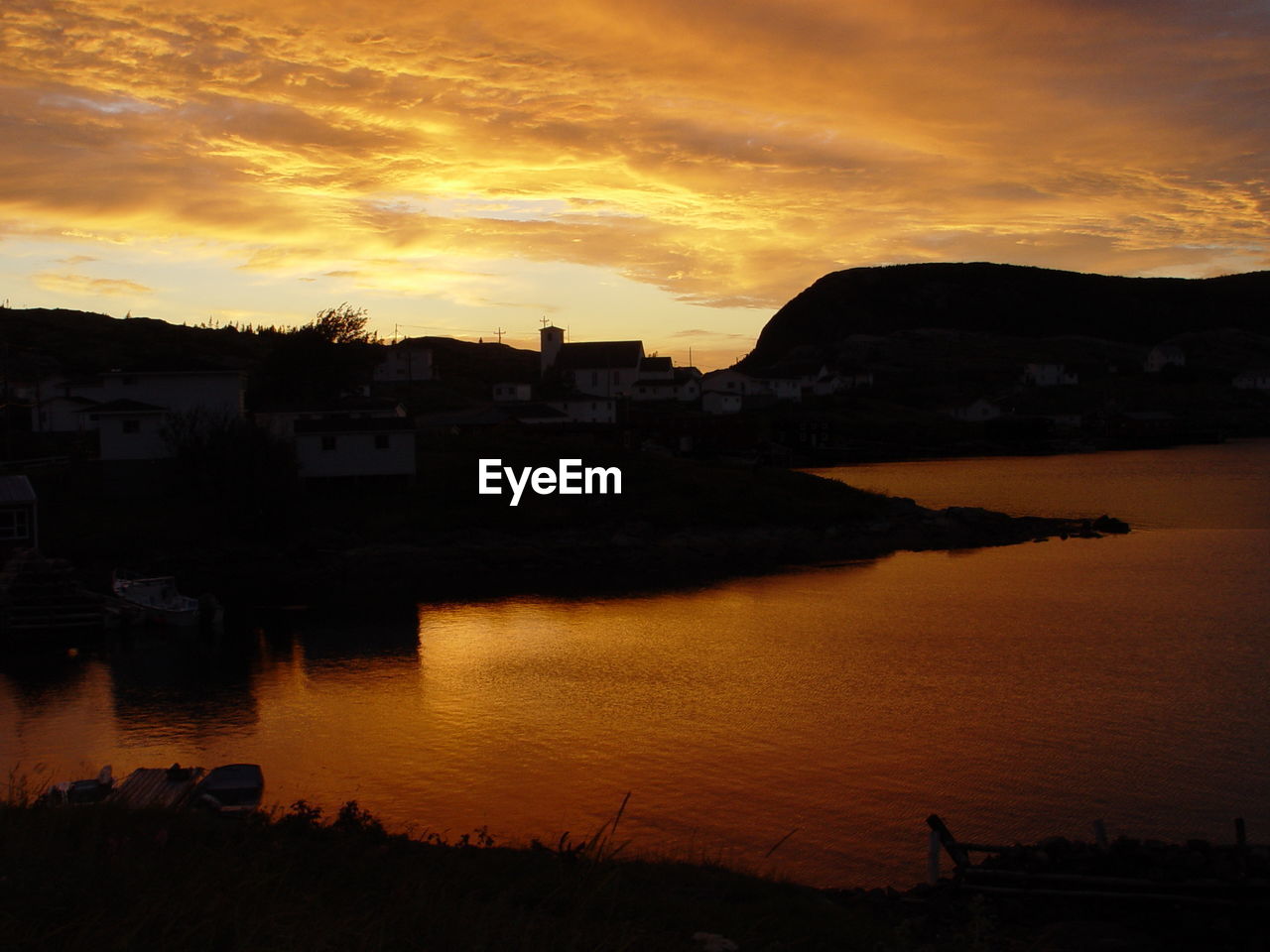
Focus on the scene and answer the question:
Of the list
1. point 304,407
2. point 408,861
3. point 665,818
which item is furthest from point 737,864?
point 304,407

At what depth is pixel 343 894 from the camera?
8.63 m

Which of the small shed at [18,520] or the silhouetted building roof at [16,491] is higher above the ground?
the silhouetted building roof at [16,491]

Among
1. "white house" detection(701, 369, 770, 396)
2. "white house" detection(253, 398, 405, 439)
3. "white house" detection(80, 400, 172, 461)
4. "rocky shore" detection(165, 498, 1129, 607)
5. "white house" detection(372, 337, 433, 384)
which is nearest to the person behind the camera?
"rocky shore" detection(165, 498, 1129, 607)

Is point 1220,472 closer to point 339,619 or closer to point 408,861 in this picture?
point 339,619

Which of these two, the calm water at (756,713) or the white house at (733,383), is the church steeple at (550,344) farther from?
the calm water at (756,713)

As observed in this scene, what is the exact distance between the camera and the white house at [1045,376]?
146 m

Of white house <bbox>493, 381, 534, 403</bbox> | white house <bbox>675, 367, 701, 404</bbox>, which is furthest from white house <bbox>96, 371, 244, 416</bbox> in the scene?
white house <bbox>675, 367, 701, 404</bbox>

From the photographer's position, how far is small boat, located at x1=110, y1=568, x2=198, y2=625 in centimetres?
3416

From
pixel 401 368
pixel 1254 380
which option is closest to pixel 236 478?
pixel 401 368

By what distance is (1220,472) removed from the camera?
266 ft

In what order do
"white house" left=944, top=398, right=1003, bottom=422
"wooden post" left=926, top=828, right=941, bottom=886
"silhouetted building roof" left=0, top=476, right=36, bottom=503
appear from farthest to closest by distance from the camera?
"white house" left=944, top=398, right=1003, bottom=422, "silhouetted building roof" left=0, top=476, right=36, bottom=503, "wooden post" left=926, top=828, right=941, bottom=886

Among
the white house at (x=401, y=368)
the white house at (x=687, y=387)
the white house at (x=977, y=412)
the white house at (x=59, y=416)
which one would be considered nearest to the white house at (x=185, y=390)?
the white house at (x=59, y=416)

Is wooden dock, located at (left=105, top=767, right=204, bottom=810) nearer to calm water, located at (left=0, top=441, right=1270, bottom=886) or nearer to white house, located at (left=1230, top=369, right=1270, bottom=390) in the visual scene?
calm water, located at (left=0, top=441, right=1270, bottom=886)

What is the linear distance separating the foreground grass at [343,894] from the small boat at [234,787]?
545cm
